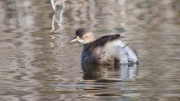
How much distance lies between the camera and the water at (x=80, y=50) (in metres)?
7.31

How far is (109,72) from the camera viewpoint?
866 centimetres

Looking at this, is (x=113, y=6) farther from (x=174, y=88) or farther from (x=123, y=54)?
(x=174, y=88)

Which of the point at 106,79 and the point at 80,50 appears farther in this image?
the point at 80,50

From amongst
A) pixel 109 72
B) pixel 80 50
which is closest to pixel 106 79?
pixel 109 72

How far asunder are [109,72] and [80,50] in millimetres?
2145

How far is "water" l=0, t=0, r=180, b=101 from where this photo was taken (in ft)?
24.0

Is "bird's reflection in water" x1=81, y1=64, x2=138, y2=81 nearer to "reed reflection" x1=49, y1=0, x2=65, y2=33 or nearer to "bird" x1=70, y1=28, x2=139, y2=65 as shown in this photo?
"bird" x1=70, y1=28, x2=139, y2=65

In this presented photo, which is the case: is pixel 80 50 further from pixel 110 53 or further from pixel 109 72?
pixel 109 72

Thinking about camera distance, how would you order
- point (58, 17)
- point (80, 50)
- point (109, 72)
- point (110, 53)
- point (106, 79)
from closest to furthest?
point (106, 79), point (109, 72), point (110, 53), point (80, 50), point (58, 17)

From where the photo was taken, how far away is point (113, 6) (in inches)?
656

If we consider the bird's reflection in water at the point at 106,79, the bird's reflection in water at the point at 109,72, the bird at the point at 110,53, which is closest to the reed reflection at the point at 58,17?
the bird at the point at 110,53

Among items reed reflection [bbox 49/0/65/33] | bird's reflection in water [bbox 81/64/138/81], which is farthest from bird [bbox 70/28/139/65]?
reed reflection [bbox 49/0/65/33]

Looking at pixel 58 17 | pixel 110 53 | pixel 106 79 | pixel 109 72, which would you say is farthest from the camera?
pixel 58 17

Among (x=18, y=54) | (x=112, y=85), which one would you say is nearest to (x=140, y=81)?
(x=112, y=85)
